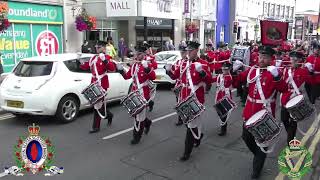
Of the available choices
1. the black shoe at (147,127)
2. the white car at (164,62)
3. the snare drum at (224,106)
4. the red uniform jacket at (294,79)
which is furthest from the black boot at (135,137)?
the white car at (164,62)

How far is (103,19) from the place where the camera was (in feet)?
81.5

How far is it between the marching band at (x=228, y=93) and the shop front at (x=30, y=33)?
32.8ft

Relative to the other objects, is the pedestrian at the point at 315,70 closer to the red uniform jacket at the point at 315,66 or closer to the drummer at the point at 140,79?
the red uniform jacket at the point at 315,66

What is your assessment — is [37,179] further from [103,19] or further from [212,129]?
[103,19]

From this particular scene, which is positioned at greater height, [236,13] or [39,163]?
[236,13]

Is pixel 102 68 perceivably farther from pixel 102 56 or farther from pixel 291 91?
pixel 291 91

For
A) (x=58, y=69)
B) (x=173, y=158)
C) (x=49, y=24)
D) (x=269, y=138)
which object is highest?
(x=49, y=24)

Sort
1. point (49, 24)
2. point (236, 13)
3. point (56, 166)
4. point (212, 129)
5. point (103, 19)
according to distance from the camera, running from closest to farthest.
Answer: point (56, 166) → point (212, 129) → point (49, 24) → point (103, 19) → point (236, 13)

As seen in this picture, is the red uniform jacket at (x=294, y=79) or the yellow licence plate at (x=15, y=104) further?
the yellow licence plate at (x=15, y=104)

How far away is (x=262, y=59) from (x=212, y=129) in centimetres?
325

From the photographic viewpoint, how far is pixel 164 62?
45.3 feet

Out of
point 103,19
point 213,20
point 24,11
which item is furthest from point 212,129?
point 213,20

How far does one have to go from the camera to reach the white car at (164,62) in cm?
1378

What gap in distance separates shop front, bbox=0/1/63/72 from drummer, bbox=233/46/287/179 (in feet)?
44.6
